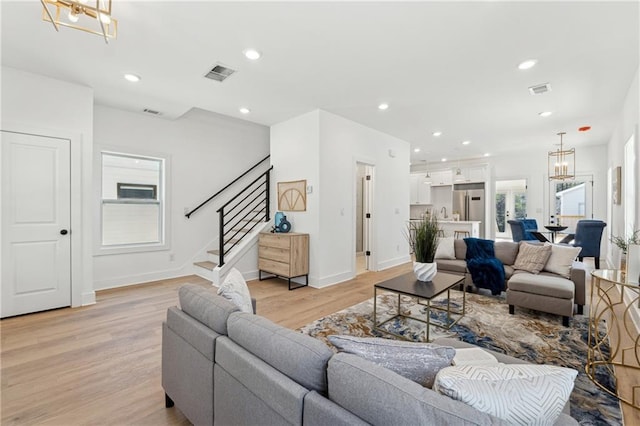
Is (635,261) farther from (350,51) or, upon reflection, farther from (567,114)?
(567,114)

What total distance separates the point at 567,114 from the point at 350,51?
4.11 metres

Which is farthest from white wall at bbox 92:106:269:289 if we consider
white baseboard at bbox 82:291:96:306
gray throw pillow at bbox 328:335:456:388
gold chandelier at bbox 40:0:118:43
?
gray throw pillow at bbox 328:335:456:388

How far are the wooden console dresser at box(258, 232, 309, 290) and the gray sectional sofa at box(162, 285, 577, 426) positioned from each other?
267 cm

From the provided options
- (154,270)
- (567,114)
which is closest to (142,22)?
(154,270)

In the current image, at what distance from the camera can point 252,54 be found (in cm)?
296

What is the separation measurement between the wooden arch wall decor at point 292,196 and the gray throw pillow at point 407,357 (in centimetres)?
378

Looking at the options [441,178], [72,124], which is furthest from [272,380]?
[441,178]

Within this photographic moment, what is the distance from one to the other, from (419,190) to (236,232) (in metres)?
6.29

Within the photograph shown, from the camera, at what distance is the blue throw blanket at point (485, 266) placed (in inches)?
152

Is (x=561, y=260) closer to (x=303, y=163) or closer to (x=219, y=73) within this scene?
(x=303, y=163)

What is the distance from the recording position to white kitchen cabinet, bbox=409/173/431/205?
30.8ft

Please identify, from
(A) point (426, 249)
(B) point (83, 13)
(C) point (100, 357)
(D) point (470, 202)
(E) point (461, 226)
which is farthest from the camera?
(D) point (470, 202)

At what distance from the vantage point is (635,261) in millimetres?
2049

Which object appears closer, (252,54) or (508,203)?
(252,54)
